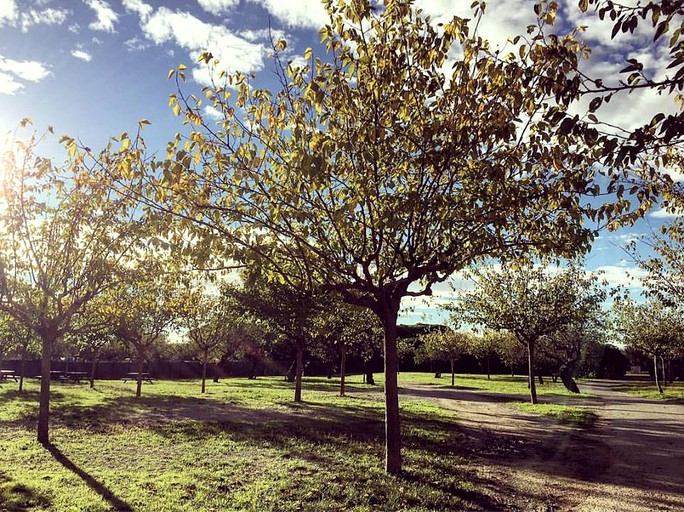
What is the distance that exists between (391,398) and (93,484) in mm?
5408

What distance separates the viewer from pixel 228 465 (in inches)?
364

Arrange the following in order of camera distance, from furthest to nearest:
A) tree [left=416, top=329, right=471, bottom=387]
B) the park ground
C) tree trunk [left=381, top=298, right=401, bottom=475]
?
tree [left=416, top=329, right=471, bottom=387]
tree trunk [left=381, top=298, right=401, bottom=475]
the park ground

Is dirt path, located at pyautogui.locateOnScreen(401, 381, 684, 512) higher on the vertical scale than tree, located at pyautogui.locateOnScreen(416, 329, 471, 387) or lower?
lower

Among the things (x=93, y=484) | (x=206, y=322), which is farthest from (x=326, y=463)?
(x=206, y=322)

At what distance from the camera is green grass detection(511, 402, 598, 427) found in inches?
677

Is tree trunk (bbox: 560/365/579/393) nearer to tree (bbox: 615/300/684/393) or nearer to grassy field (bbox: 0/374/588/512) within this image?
tree (bbox: 615/300/684/393)

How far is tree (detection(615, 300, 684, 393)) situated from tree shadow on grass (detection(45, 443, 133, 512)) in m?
36.4

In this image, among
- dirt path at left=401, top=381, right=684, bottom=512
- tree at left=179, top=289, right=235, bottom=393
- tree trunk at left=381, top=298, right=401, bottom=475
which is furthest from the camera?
tree at left=179, top=289, right=235, bottom=393

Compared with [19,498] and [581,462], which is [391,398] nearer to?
[581,462]

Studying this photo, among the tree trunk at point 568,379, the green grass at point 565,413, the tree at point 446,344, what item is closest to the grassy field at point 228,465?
the green grass at point 565,413

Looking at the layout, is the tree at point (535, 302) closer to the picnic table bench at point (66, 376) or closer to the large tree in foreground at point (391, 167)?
the large tree in foreground at point (391, 167)

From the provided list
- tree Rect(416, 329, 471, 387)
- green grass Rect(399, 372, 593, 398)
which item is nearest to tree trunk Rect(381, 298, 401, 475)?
green grass Rect(399, 372, 593, 398)

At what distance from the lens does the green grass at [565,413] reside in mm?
17184

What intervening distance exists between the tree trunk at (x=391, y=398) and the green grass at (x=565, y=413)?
1041cm
